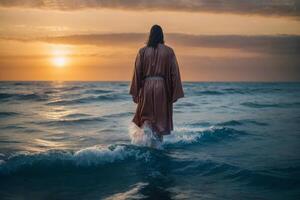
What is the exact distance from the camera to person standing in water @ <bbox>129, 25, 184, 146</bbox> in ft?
24.4

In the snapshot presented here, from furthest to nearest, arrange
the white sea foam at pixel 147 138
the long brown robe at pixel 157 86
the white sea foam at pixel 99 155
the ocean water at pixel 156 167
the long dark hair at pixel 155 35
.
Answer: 1. the white sea foam at pixel 147 138
2. the long brown robe at pixel 157 86
3. the long dark hair at pixel 155 35
4. the white sea foam at pixel 99 155
5. the ocean water at pixel 156 167

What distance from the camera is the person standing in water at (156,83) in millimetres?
7449

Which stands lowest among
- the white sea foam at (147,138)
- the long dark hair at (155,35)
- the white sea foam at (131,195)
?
the white sea foam at (131,195)

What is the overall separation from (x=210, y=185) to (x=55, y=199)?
2137 millimetres

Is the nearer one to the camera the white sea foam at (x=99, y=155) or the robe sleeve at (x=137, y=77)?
the white sea foam at (x=99, y=155)

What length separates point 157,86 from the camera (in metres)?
7.60

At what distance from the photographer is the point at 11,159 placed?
674 cm

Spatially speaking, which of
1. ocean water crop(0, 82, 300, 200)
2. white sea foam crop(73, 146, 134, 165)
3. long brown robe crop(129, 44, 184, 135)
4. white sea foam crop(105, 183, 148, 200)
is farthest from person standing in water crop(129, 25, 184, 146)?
white sea foam crop(105, 183, 148, 200)

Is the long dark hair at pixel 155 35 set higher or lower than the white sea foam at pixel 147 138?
higher

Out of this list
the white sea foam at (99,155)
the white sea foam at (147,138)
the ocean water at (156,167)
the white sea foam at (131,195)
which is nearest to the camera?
the white sea foam at (131,195)

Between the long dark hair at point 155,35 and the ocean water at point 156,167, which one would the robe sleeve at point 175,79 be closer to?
the long dark hair at point 155,35

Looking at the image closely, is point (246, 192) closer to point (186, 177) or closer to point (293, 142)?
point (186, 177)

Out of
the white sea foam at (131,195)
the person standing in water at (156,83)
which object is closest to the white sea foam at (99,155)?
the person standing in water at (156,83)

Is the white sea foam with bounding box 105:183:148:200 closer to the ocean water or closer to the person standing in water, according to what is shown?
the ocean water
